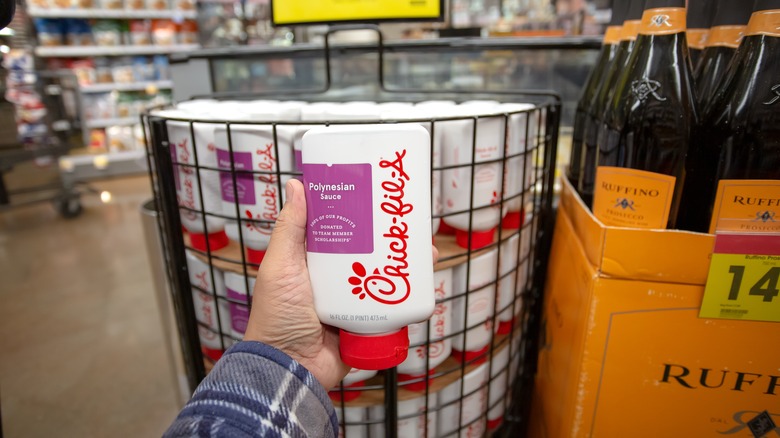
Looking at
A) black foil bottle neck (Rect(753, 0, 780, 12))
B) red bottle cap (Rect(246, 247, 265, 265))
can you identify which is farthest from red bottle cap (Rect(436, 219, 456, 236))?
black foil bottle neck (Rect(753, 0, 780, 12))

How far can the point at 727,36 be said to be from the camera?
2.56 feet

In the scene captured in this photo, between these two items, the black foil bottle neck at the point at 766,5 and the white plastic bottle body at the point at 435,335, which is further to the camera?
the white plastic bottle body at the point at 435,335

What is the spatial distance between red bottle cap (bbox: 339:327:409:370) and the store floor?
1163 millimetres

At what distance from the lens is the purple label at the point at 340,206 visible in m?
0.52

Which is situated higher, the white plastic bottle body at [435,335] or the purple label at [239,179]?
the purple label at [239,179]

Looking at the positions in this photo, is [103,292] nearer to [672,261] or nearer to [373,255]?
[373,255]

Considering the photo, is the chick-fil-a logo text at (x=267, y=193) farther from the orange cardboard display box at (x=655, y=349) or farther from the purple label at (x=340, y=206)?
the orange cardboard display box at (x=655, y=349)

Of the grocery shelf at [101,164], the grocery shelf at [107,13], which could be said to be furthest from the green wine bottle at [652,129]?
the grocery shelf at [107,13]

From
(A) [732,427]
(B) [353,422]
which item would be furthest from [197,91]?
(A) [732,427]

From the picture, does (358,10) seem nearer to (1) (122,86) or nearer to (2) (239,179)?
(2) (239,179)

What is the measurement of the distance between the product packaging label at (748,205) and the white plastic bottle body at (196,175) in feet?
2.54

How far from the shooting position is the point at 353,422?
0.81m

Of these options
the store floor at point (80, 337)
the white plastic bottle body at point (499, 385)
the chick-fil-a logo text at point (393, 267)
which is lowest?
the store floor at point (80, 337)

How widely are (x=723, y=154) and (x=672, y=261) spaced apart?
197 mm
